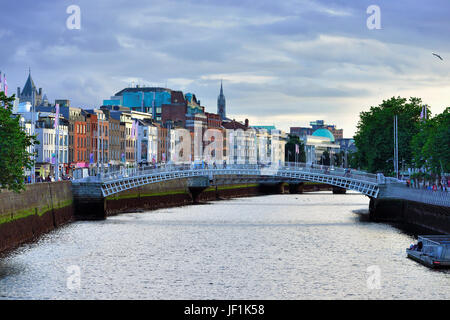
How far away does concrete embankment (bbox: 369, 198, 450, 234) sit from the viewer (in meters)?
49.5

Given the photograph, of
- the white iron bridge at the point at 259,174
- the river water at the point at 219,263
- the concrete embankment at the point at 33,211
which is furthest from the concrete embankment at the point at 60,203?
the white iron bridge at the point at 259,174

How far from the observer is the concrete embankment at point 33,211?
4297 centimetres

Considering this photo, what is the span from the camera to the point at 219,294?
32594mm

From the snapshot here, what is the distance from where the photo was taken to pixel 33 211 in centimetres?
4981

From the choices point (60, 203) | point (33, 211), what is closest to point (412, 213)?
point (60, 203)

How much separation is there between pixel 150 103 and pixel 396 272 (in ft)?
420

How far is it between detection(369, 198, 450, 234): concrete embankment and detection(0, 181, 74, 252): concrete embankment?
2076 cm

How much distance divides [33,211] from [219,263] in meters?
14.1

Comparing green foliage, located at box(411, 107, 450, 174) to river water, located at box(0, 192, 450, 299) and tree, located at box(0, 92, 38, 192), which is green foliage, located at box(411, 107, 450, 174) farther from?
tree, located at box(0, 92, 38, 192)

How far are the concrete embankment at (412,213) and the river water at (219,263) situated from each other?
186cm

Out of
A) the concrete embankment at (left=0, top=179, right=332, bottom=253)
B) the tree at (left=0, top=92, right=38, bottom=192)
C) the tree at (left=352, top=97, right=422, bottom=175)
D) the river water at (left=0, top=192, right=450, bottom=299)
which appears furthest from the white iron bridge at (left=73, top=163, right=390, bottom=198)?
the tree at (left=0, top=92, right=38, bottom=192)

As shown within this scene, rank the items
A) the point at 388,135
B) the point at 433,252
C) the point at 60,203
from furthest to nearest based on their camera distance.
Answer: the point at 388,135 < the point at 60,203 < the point at 433,252

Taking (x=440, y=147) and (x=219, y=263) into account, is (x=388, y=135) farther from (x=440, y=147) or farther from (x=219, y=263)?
(x=219, y=263)
